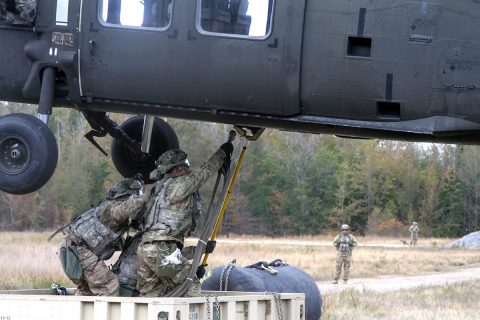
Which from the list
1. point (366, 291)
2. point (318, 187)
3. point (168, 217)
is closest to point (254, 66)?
point (168, 217)

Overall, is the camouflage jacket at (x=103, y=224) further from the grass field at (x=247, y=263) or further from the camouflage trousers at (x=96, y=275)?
the grass field at (x=247, y=263)

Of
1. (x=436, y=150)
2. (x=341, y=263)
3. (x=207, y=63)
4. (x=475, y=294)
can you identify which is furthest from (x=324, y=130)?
(x=436, y=150)

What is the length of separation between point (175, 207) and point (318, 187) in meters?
63.3

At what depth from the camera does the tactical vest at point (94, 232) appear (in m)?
9.88

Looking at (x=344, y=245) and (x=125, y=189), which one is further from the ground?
(x=125, y=189)

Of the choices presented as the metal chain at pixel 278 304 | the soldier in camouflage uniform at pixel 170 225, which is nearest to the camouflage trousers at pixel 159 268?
the soldier in camouflage uniform at pixel 170 225

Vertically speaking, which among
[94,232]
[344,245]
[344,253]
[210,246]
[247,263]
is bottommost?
[247,263]

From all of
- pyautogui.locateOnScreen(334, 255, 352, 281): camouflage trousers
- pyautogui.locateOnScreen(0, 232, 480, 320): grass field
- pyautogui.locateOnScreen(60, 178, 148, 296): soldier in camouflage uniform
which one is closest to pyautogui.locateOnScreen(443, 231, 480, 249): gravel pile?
pyautogui.locateOnScreen(0, 232, 480, 320): grass field

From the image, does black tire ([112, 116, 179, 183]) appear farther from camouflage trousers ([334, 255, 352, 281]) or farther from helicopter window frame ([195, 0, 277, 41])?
camouflage trousers ([334, 255, 352, 281])

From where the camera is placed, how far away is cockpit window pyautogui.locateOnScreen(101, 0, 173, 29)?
9.81 meters

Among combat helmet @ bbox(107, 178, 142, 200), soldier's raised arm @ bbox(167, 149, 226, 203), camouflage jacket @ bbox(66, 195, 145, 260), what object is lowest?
camouflage jacket @ bbox(66, 195, 145, 260)

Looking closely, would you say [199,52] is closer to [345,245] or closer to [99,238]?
[99,238]

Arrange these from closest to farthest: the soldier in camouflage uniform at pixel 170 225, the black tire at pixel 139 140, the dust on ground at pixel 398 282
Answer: the soldier in camouflage uniform at pixel 170 225
the black tire at pixel 139 140
the dust on ground at pixel 398 282

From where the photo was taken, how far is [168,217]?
9898mm
